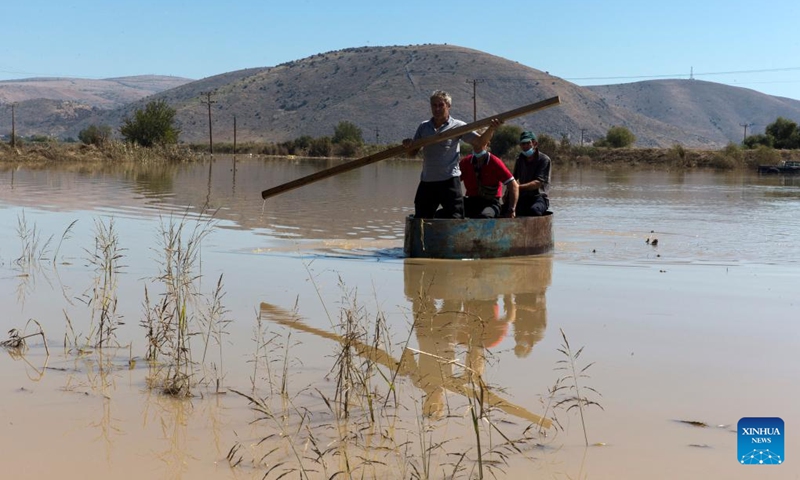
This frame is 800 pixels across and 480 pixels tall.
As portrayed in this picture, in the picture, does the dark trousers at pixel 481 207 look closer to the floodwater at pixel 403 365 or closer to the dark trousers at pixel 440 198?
the dark trousers at pixel 440 198

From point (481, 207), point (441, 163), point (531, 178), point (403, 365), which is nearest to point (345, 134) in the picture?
point (531, 178)

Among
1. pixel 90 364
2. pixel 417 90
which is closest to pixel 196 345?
pixel 90 364

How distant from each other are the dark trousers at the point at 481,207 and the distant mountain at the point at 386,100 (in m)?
98.9

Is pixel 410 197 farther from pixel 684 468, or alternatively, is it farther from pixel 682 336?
pixel 684 468

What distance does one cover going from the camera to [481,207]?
39.0 ft

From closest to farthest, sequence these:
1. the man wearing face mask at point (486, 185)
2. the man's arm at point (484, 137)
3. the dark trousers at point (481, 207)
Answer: the man's arm at point (484, 137) < the man wearing face mask at point (486, 185) < the dark trousers at point (481, 207)

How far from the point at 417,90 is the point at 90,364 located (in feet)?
416

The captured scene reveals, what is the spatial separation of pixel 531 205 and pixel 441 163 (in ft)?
7.53

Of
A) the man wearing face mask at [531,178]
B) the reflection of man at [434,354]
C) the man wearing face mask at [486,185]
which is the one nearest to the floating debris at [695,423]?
the reflection of man at [434,354]

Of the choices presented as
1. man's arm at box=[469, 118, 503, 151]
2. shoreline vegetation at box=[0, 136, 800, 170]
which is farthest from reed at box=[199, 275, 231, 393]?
shoreline vegetation at box=[0, 136, 800, 170]

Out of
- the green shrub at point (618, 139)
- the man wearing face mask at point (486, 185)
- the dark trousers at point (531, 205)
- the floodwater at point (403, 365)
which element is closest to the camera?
the floodwater at point (403, 365)

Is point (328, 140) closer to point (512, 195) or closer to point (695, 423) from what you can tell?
point (512, 195)

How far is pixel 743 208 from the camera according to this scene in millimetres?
21938

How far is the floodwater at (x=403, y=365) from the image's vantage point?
423 centimetres
